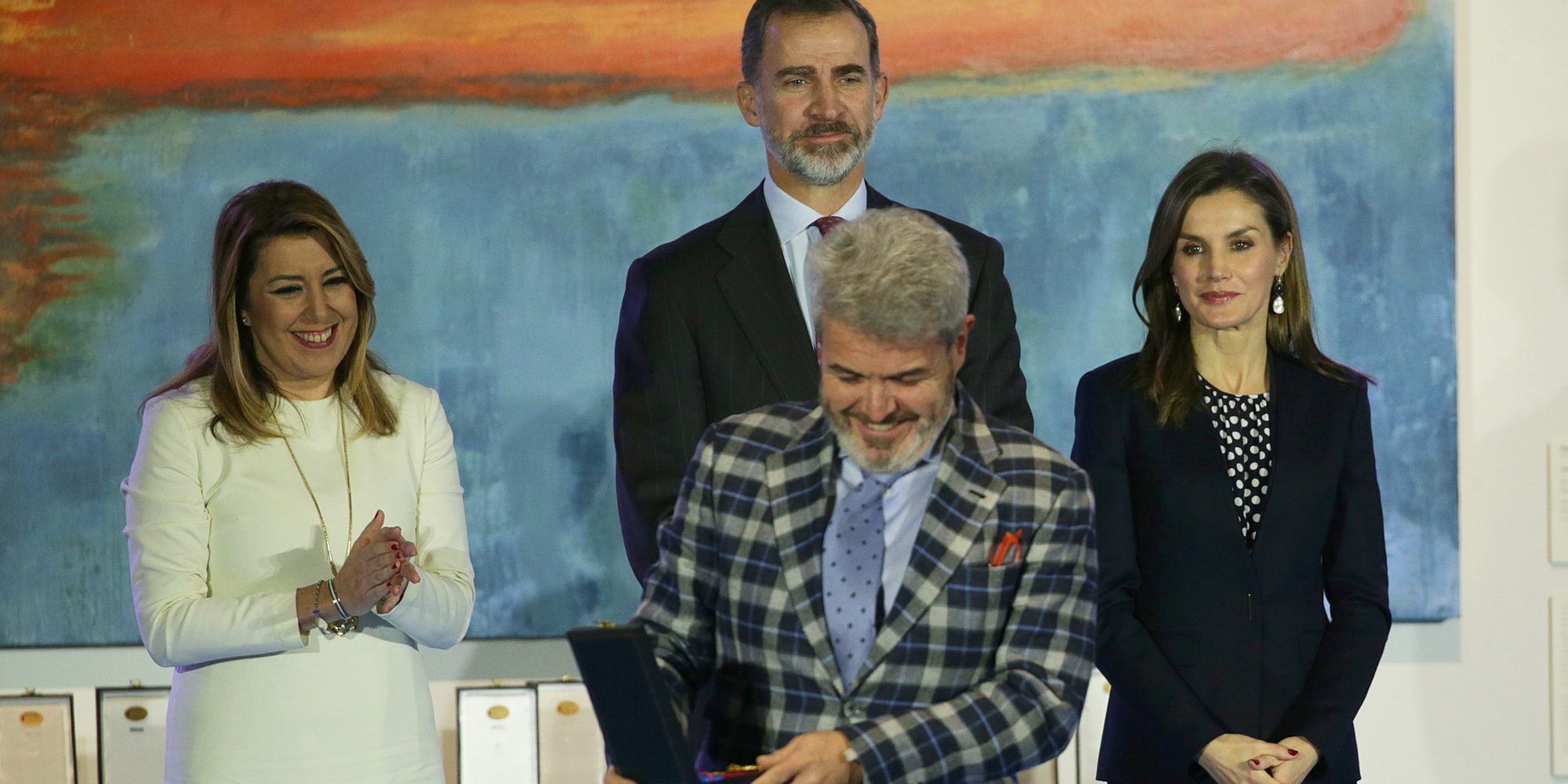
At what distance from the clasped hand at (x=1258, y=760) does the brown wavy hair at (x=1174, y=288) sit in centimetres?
60

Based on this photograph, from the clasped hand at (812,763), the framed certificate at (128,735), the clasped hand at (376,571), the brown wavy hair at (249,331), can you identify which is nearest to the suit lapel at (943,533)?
the clasped hand at (812,763)

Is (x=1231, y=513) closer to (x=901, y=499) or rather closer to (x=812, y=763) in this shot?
(x=901, y=499)

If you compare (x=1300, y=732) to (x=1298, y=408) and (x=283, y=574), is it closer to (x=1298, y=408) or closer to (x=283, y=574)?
(x=1298, y=408)

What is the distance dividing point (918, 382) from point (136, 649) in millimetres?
2660

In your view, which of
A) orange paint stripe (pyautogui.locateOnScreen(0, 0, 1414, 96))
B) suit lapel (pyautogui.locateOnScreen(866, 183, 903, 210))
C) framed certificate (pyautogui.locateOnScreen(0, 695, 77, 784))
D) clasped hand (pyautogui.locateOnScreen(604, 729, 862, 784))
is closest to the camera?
clasped hand (pyautogui.locateOnScreen(604, 729, 862, 784))

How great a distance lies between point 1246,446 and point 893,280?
121cm

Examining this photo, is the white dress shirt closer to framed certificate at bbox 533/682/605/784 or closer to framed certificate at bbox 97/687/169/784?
framed certificate at bbox 533/682/605/784

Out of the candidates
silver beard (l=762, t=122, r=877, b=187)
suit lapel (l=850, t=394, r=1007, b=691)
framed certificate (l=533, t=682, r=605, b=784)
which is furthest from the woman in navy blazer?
framed certificate (l=533, t=682, r=605, b=784)

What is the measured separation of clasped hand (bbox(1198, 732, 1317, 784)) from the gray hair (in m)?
1.06

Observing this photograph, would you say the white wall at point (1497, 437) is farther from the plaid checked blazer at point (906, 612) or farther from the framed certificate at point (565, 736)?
the plaid checked blazer at point (906, 612)

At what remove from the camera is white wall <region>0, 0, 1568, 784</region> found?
12.3 feet

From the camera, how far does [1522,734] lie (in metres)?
3.76

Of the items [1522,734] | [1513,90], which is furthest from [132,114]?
[1522,734]

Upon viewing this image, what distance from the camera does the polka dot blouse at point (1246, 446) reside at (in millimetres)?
2668
